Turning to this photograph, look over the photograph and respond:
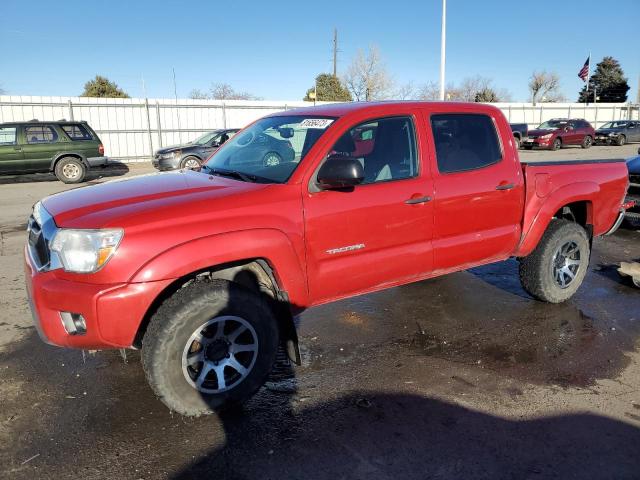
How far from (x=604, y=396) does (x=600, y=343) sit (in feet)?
2.94

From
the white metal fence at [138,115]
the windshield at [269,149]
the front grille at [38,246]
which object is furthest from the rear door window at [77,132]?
the front grille at [38,246]

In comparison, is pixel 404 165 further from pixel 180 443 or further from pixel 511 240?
pixel 180 443

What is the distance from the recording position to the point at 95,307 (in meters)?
2.65

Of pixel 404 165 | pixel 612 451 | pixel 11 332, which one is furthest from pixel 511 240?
pixel 11 332

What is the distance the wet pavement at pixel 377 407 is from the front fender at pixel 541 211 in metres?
0.69

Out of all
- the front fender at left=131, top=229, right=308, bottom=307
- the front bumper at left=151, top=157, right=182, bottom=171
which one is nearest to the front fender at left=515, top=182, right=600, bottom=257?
the front fender at left=131, top=229, right=308, bottom=307

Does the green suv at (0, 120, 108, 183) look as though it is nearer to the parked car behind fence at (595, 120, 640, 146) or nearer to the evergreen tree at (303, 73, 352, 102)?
the parked car behind fence at (595, 120, 640, 146)

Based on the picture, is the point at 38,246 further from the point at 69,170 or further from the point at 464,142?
the point at 69,170

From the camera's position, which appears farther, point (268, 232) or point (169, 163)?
point (169, 163)

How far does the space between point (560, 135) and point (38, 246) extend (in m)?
26.6

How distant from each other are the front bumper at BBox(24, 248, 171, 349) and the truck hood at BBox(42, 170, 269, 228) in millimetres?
337

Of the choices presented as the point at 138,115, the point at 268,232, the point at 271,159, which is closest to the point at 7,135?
the point at 138,115

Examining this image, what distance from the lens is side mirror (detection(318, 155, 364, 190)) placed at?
309 centimetres

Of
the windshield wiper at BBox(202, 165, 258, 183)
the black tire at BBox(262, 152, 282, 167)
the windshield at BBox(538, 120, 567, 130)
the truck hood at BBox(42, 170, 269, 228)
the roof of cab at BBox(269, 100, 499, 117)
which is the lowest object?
the truck hood at BBox(42, 170, 269, 228)
